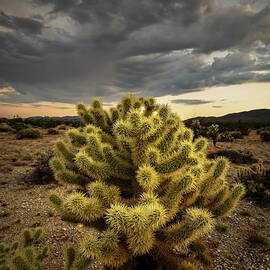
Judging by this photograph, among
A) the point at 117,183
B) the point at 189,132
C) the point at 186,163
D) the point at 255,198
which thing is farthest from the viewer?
the point at 255,198

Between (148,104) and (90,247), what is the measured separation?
2.31m

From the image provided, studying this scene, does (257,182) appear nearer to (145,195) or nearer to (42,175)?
(145,195)

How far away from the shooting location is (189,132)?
8.95ft

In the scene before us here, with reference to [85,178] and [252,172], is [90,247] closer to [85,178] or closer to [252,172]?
[85,178]

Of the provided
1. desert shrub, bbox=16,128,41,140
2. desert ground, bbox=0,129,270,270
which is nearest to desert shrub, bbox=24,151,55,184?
desert ground, bbox=0,129,270,270

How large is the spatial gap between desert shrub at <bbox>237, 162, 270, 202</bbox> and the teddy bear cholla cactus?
546 cm

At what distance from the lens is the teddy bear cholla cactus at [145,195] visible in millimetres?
1624

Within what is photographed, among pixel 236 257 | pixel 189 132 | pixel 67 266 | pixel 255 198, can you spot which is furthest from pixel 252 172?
pixel 67 266

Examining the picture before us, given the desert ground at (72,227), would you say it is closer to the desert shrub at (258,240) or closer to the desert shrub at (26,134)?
the desert shrub at (258,240)

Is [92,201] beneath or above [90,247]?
above

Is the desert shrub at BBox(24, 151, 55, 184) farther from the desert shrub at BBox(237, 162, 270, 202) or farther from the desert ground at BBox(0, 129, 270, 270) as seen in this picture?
the desert shrub at BBox(237, 162, 270, 202)

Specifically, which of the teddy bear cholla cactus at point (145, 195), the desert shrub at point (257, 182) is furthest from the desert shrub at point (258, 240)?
the teddy bear cholla cactus at point (145, 195)

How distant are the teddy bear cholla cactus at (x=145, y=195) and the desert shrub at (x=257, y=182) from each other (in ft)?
17.9

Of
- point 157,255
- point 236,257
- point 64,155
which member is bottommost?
point 236,257
